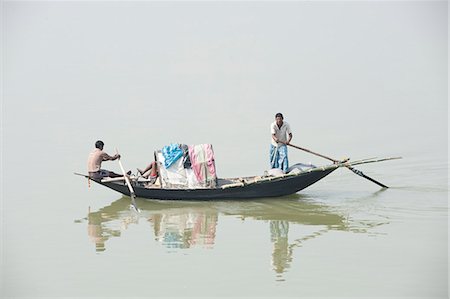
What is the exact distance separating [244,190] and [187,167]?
0.94m

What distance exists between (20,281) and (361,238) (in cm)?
405

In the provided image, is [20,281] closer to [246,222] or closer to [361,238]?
[246,222]

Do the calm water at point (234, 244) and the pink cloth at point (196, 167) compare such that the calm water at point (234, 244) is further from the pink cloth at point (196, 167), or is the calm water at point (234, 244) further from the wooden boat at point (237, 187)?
the pink cloth at point (196, 167)

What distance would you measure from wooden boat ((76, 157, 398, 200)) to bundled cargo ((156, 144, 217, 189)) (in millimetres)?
143

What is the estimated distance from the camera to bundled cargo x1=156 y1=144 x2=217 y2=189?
427 inches

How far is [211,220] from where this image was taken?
9.95 meters

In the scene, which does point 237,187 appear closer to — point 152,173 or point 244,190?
point 244,190

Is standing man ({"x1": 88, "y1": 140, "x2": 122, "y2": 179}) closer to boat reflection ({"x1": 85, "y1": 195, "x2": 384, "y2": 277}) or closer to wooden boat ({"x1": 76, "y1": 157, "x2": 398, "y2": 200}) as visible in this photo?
wooden boat ({"x1": 76, "y1": 157, "x2": 398, "y2": 200})

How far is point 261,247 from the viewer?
8562 millimetres

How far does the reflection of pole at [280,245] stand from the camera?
310 inches

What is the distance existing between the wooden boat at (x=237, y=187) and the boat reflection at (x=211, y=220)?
11 cm

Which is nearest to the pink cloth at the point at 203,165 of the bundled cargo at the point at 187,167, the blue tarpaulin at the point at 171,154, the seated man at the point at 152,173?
the bundled cargo at the point at 187,167

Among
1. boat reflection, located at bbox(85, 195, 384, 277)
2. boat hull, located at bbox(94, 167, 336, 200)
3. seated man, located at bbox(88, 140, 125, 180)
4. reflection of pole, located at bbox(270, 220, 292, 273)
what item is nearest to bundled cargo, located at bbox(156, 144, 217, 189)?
boat hull, located at bbox(94, 167, 336, 200)

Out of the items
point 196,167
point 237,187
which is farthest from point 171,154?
point 237,187
